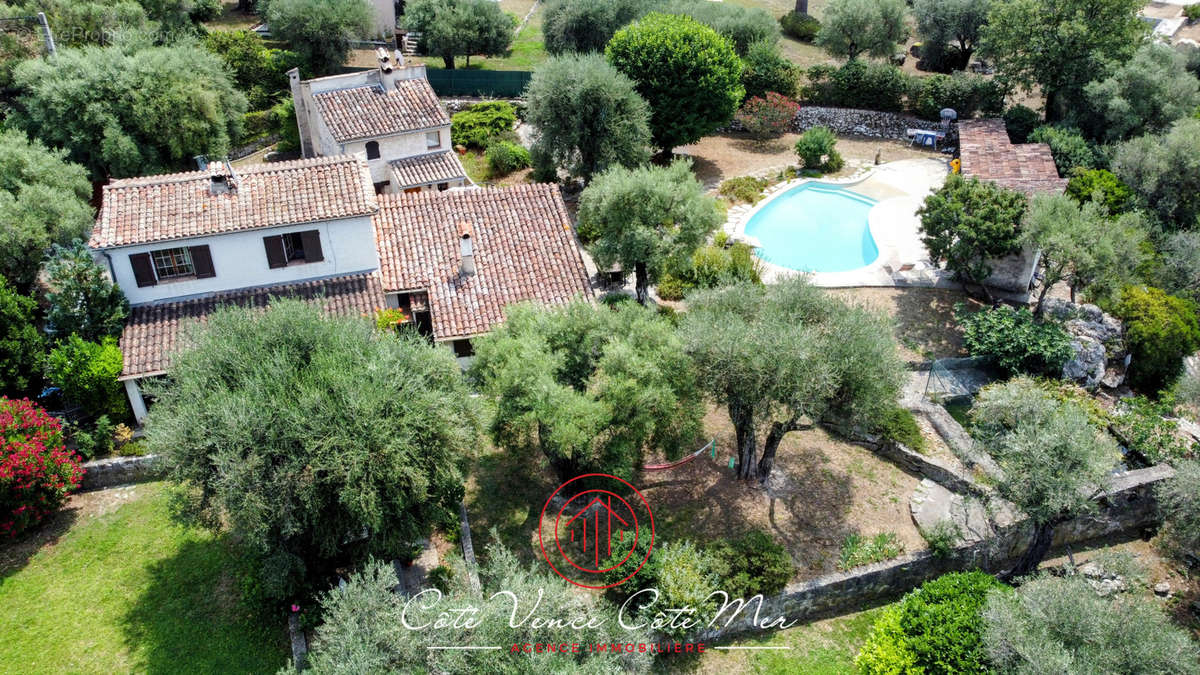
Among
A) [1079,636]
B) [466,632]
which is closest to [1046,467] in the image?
[1079,636]

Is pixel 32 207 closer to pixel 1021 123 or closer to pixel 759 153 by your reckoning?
pixel 759 153

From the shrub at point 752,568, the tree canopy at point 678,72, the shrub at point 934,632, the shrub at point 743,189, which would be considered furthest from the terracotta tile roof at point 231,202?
the shrub at point 743,189

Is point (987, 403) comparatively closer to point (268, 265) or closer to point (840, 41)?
point (268, 265)

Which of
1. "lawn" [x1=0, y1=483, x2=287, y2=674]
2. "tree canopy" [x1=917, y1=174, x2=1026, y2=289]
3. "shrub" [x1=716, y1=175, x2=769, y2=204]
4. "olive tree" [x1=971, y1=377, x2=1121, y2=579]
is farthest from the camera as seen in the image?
"shrub" [x1=716, y1=175, x2=769, y2=204]

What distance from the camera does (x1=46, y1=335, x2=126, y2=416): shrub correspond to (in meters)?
25.4

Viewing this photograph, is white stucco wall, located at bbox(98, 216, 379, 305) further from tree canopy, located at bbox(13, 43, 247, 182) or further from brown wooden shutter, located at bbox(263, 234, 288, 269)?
tree canopy, located at bbox(13, 43, 247, 182)

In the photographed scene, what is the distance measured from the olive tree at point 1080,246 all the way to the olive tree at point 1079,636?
15433 millimetres

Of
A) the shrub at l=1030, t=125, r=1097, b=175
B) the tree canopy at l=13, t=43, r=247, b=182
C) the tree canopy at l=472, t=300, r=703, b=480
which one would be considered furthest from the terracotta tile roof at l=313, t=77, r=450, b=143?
the shrub at l=1030, t=125, r=1097, b=175

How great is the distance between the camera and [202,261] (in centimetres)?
2708

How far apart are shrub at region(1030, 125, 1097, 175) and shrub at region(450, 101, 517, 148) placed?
98.6 feet

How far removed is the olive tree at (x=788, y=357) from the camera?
21.7 metres

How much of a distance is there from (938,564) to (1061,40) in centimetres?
3485

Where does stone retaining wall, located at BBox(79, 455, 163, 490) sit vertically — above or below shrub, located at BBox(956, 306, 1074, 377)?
below

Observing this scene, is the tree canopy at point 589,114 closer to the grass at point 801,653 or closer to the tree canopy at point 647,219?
the tree canopy at point 647,219
